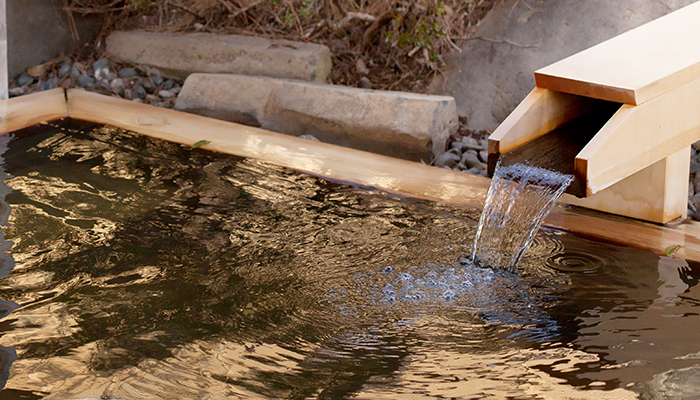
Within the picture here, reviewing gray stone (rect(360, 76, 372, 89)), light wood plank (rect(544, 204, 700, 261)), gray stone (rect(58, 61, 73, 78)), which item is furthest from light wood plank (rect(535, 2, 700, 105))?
gray stone (rect(58, 61, 73, 78))

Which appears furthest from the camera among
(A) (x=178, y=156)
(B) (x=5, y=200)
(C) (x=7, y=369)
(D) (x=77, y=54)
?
(D) (x=77, y=54)

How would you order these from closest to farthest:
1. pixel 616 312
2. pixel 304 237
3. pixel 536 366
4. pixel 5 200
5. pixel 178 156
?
pixel 536 366
pixel 616 312
pixel 304 237
pixel 5 200
pixel 178 156

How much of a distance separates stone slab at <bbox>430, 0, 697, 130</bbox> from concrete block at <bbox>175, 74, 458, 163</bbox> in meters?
0.69

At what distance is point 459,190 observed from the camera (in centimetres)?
329

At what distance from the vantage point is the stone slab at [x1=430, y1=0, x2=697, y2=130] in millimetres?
4824

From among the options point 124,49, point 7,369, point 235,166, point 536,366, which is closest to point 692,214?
point 536,366

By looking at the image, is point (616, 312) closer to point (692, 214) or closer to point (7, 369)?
point (692, 214)

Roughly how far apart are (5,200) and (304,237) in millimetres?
1454

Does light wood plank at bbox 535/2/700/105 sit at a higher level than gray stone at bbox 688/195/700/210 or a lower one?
higher

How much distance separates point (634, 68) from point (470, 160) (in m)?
1.62

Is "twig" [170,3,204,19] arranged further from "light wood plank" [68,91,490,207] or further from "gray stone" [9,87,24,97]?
"light wood plank" [68,91,490,207]

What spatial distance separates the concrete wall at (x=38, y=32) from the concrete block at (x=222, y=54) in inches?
16.0

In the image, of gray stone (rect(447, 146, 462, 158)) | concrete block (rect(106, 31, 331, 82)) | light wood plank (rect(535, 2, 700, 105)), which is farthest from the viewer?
concrete block (rect(106, 31, 331, 82))

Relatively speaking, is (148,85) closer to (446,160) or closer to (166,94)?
(166,94)
